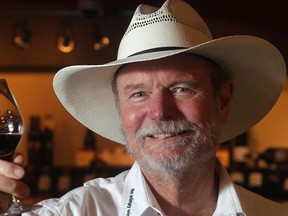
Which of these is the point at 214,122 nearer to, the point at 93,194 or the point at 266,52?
the point at 266,52

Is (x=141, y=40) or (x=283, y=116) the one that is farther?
(x=283, y=116)

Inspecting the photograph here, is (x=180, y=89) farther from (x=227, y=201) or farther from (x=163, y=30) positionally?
(x=227, y=201)

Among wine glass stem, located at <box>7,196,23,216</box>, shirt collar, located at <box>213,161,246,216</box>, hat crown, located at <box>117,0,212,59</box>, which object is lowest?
shirt collar, located at <box>213,161,246,216</box>

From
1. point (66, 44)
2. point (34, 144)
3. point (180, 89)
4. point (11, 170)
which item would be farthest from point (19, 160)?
point (34, 144)

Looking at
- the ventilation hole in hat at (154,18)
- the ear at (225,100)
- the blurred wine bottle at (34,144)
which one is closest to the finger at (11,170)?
the ventilation hole in hat at (154,18)

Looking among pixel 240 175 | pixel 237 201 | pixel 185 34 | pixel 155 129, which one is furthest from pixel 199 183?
pixel 240 175

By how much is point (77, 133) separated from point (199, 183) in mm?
2709

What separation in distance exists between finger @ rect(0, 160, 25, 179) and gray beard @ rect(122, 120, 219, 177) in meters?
0.43

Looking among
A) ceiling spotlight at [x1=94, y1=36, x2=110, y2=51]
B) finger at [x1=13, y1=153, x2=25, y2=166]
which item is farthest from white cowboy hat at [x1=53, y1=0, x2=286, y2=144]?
ceiling spotlight at [x1=94, y1=36, x2=110, y2=51]

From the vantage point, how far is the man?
4.75ft

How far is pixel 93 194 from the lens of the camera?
1.52 meters

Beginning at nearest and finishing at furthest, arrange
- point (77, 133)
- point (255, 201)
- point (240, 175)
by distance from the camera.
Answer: point (255, 201), point (240, 175), point (77, 133)

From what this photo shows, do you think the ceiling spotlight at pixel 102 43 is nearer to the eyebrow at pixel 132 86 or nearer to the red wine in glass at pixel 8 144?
the eyebrow at pixel 132 86

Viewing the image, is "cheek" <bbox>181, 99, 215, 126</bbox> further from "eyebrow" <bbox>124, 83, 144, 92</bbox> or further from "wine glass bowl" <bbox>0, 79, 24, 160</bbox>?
"wine glass bowl" <bbox>0, 79, 24, 160</bbox>
